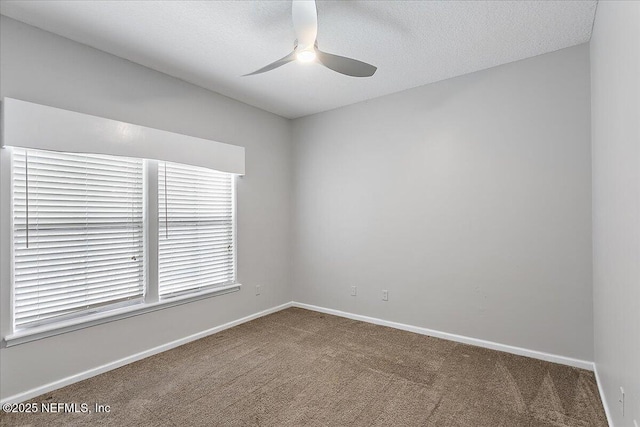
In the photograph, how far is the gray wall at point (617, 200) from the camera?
133 cm

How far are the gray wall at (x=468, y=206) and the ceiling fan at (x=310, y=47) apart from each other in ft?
4.98

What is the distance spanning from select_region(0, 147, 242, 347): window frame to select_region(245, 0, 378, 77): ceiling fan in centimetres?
183

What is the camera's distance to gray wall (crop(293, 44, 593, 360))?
2688 millimetres

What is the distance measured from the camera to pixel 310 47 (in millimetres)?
2078

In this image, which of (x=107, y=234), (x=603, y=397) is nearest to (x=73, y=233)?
(x=107, y=234)

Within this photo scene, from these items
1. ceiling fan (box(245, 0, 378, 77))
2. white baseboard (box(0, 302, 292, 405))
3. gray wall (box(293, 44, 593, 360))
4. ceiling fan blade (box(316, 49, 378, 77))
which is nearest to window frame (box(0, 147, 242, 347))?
white baseboard (box(0, 302, 292, 405))

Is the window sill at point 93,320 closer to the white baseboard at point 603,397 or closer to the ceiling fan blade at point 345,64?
the ceiling fan blade at point 345,64

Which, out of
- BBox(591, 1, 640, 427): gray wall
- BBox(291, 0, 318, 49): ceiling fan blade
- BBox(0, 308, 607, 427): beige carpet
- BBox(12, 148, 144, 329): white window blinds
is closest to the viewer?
BBox(591, 1, 640, 427): gray wall

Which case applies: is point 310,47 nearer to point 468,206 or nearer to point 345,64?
point 345,64

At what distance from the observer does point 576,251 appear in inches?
104

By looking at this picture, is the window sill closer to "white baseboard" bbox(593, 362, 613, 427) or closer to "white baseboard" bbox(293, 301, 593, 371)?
"white baseboard" bbox(293, 301, 593, 371)

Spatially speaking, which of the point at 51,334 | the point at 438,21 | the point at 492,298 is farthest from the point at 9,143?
the point at 492,298

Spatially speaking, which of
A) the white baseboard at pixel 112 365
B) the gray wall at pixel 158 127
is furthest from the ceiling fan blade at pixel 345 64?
the white baseboard at pixel 112 365

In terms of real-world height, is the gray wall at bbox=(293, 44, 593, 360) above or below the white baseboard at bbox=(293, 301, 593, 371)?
above
